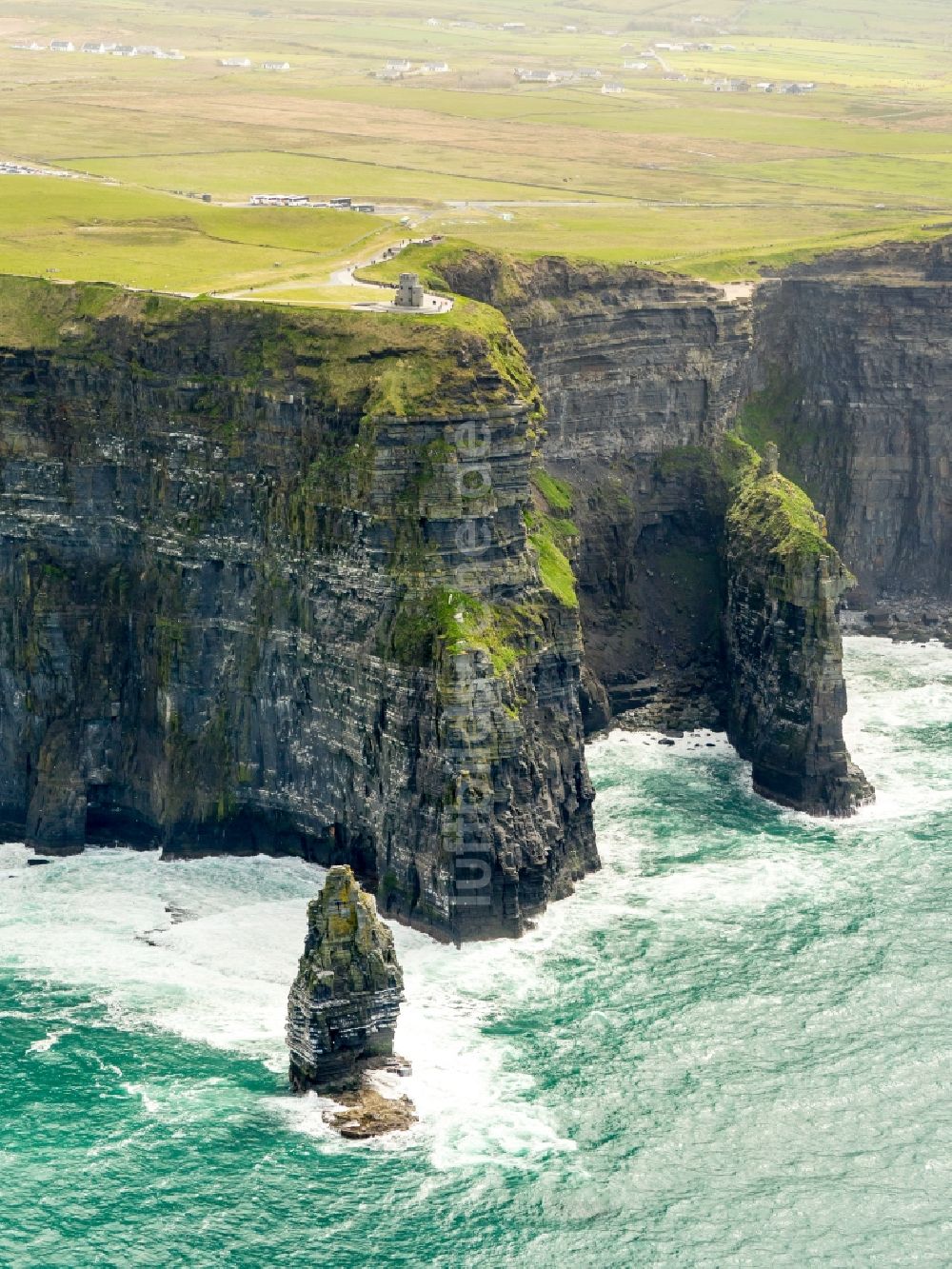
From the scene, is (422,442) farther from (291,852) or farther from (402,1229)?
(402,1229)

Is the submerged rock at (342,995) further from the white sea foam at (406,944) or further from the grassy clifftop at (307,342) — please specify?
the grassy clifftop at (307,342)

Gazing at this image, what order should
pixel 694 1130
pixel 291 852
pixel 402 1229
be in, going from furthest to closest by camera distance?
pixel 291 852
pixel 694 1130
pixel 402 1229

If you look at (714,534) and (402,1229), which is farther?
(714,534)

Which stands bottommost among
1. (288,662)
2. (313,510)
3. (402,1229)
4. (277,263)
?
(402,1229)

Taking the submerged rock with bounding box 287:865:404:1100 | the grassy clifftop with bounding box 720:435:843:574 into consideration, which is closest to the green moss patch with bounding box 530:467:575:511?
the grassy clifftop with bounding box 720:435:843:574

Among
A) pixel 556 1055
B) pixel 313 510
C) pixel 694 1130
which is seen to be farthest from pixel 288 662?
pixel 694 1130

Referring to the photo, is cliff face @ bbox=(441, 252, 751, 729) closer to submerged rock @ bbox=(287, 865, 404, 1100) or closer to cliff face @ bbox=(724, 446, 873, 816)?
cliff face @ bbox=(724, 446, 873, 816)
